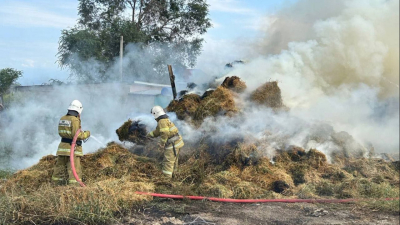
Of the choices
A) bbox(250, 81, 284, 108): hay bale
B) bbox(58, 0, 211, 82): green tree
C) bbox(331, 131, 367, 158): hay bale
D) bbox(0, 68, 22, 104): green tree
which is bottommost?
bbox(331, 131, 367, 158): hay bale

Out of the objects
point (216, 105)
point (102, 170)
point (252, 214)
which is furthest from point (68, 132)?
point (252, 214)

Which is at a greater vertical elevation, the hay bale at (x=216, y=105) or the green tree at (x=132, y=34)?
the green tree at (x=132, y=34)

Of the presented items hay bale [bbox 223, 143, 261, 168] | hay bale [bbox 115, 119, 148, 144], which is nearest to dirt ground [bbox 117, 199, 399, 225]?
hay bale [bbox 223, 143, 261, 168]

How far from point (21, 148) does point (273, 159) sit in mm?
8017

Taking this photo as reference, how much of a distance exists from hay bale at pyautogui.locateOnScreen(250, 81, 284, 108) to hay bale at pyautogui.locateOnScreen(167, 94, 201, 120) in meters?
1.65

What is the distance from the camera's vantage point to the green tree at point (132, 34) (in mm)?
19797

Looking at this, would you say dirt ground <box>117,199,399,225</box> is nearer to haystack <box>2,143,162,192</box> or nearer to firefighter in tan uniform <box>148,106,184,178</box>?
firefighter in tan uniform <box>148,106,184,178</box>

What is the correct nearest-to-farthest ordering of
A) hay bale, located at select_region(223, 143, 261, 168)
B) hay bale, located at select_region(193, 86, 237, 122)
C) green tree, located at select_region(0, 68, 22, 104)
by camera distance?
hay bale, located at select_region(223, 143, 261, 168), hay bale, located at select_region(193, 86, 237, 122), green tree, located at select_region(0, 68, 22, 104)

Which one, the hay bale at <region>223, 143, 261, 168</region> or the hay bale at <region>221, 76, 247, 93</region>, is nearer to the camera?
the hay bale at <region>223, 143, 261, 168</region>

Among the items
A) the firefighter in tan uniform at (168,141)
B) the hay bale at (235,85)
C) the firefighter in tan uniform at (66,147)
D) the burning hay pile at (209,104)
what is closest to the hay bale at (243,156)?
the firefighter in tan uniform at (168,141)

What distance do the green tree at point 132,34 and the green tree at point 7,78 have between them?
3402 mm

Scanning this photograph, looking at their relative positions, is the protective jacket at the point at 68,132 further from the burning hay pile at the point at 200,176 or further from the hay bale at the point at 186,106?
the hay bale at the point at 186,106

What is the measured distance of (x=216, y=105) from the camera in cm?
991

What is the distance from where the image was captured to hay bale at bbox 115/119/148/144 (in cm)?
987
